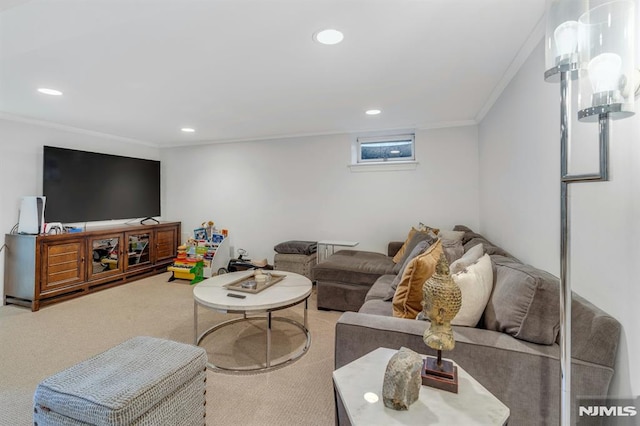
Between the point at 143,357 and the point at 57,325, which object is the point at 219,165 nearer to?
the point at 57,325

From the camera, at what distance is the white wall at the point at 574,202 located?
1.05 m

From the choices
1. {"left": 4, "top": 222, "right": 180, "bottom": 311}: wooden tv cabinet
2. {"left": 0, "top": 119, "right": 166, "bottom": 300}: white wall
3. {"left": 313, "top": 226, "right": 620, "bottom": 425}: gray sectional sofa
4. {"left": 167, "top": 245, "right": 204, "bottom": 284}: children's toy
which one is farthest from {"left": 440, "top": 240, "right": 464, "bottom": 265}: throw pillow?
{"left": 0, "top": 119, "right": 166, "bottom": 300}: white wall

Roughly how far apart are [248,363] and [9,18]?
2.58m

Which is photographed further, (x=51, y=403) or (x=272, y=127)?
(x=272, y=127)

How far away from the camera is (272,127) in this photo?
13.5 feet

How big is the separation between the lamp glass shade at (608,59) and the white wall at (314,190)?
125 inches

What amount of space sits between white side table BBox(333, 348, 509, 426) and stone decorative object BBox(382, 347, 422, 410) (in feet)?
0.08

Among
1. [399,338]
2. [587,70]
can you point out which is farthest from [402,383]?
[587,70]

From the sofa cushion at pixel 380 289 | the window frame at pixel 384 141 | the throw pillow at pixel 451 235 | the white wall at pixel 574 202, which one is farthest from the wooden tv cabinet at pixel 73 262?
the white wall at pixel 574 202

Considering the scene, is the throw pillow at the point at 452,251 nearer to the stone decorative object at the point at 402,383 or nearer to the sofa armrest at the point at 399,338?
the sofa armrest at the point at 399,338

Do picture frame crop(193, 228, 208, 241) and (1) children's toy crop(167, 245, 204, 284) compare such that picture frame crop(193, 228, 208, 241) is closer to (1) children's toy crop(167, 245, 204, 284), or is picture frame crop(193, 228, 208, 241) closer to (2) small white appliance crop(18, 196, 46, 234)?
(1) children's toy crop(167, 245, 204, 284)

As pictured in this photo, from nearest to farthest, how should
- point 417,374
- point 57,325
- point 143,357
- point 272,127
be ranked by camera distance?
point 417,374, point 143,357, point 57,325, point 272,127

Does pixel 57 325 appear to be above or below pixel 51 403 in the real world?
below

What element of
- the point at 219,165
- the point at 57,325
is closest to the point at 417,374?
the point at 57,325
